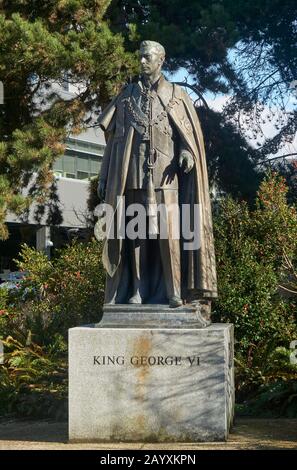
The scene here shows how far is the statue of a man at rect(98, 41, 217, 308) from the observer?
827 cm

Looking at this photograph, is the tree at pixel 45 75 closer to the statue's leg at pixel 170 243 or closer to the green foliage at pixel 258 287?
the green foliage at pixel 258 287

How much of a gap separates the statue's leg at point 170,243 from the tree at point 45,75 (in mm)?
7763

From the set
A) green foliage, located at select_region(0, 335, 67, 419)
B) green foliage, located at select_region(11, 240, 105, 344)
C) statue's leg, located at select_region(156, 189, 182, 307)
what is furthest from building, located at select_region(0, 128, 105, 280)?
statue's leg, located at select_region(156, 189, 182, 307)

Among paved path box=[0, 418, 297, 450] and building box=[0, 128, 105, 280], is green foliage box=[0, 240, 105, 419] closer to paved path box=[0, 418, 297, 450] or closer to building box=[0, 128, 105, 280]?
A: paved path box=[0, 418, 297, 450]

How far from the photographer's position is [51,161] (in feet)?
54.4

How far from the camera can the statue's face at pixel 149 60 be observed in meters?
8.41

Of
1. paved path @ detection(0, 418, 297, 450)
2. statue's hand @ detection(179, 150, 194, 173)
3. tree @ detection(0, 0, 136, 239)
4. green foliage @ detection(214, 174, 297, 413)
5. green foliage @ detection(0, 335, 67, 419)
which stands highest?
tree @ detection(0, 0, 136, 239)

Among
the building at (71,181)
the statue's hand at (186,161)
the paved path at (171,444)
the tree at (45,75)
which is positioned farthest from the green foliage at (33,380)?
the building at (71,181)

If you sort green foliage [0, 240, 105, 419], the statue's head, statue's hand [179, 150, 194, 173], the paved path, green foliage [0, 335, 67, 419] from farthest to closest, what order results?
1. green foliage [0, 240, 105, 419]
2. green foliage [0, 335, 67, 419]
3. the statue's head
4. statue's hand [179, 150, 194, 173]
5. the paved path

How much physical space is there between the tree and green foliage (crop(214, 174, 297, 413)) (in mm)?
5011

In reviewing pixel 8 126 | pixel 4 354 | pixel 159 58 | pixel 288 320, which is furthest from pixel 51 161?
pixel 159 58

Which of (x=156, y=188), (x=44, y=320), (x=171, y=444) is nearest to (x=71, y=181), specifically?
(x=44, y=320)

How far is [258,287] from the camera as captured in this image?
11242 mm

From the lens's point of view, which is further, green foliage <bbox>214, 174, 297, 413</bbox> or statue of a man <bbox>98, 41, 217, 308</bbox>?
green foliage <bbox>214, 174, 297, 413</bbox>
